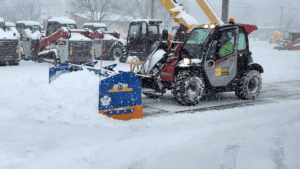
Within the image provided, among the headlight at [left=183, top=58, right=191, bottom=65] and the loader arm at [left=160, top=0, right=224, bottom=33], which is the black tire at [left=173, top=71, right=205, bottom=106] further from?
the loader arm at [left=160, top=0, right=224, bottom=33]

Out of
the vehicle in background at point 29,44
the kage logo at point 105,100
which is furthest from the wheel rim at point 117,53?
the kage logo at point 105,100

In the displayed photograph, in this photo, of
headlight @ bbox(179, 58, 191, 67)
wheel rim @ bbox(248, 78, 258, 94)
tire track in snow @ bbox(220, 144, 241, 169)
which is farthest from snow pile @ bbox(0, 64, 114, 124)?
wheel rim @ bbox(248, 78, 258, 94)

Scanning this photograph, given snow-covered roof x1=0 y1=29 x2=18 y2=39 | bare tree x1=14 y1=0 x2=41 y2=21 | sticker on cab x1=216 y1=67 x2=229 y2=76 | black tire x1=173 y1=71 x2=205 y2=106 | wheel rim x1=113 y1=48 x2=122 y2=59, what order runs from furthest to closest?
bare tree x1=14 y1=0 x2=41 y2=21
wheel rim x1=113 y1=48 x2=122 y2=59
snow-covered roof x1=0 y1=29 x2=18 y2=39
sticker on cab x1=216 y1=67 x2=229 y2=76
black tire x1=173 y1=71 x2=205 y2=106

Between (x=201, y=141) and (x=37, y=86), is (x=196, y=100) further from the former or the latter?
(x=37, y=86)

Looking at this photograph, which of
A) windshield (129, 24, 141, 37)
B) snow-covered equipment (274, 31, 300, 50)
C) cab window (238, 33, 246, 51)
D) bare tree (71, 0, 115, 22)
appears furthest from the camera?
bare tree (71, 0, 115, 22)

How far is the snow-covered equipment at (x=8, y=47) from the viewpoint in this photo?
15.4 metres

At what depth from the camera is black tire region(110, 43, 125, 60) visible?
18.6 metres

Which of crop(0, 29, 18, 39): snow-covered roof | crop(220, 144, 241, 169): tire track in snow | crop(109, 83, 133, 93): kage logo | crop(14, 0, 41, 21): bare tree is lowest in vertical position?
crop(220, 144, 241, 169): tire track in snow

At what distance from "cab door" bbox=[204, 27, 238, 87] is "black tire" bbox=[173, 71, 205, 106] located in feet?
1.19

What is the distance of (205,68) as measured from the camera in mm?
7801

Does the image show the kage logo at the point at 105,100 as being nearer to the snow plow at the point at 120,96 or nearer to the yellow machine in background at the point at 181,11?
the snow plow at the point at 120,96

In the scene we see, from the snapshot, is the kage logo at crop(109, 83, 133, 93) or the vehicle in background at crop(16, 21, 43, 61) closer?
the kage logo at crop(109, 83, 133, 93)

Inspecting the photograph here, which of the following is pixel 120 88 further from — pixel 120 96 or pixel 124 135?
pixel 124 135

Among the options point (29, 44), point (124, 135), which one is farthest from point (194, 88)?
point (29, 44)
